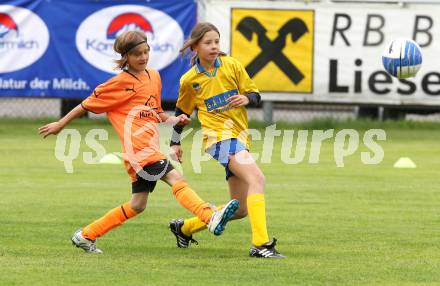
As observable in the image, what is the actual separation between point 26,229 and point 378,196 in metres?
4.36

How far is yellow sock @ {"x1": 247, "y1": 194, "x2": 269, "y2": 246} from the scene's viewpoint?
855cm

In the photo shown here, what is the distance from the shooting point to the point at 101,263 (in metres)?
8.26

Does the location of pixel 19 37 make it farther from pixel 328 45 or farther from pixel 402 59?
pixel 402 59

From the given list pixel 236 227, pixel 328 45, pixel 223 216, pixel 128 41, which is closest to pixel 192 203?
pixel 223 216

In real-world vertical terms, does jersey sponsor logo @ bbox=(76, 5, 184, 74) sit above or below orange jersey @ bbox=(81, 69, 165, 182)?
below

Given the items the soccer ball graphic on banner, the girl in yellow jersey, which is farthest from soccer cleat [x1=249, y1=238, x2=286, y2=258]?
the soccer ball graphic on banner

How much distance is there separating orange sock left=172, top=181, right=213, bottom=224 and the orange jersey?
298 millimetres

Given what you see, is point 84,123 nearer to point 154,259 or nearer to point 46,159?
point 46,159

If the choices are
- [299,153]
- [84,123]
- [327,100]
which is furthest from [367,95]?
[84,123]

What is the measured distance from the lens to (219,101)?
29.7ft

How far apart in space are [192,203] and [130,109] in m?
0.90

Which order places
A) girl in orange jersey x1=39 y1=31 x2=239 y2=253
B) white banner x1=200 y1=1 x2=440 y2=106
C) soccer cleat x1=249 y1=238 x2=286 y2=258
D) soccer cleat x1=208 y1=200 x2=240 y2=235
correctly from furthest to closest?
white banner x1=200 y1=1 x2=440 y2=106 → girl in orange jersey x1=39 y1=31 x2=239 y2=253 → soccer cleat x1=249 y1=238 x2=286 y2=258 → soccer cleat x1=208 y1=200 x2=240 y2=235

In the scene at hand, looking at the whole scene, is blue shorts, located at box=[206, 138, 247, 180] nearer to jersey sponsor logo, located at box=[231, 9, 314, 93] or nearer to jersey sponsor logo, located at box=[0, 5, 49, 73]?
jersey sponsor logo, located at box=[231, 9, 314, 93]

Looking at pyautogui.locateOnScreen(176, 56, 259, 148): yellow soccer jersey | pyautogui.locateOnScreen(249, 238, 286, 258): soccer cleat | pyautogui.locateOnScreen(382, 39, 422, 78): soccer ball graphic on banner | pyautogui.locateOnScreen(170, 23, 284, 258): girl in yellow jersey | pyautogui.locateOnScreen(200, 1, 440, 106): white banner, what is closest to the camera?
pyautogui.locateOnScreen(249, 238, 286, 258): soccer cleat
